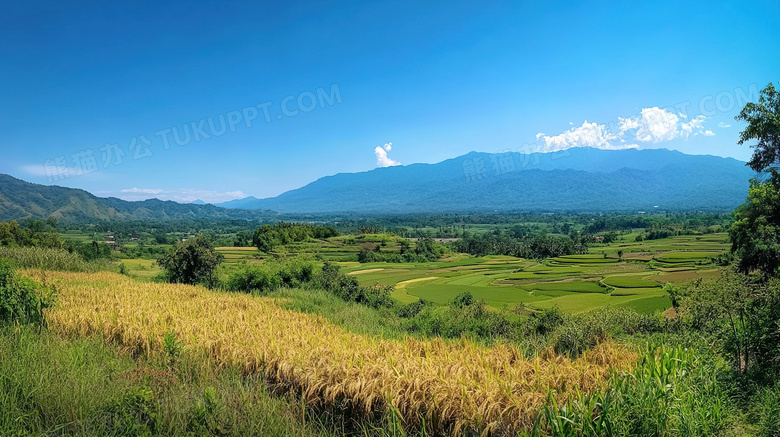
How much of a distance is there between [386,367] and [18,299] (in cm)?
705

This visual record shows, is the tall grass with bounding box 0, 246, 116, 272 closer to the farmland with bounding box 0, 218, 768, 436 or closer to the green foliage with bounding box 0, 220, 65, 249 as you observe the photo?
the farmland with bounding box 0, 218, 768, 436

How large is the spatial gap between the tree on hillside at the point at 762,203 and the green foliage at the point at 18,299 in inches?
640

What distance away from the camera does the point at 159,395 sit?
14.6 ft

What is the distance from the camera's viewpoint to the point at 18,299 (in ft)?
22.7

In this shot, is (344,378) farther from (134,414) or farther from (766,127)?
(766,127)

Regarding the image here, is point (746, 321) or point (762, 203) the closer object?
point (746, 321)

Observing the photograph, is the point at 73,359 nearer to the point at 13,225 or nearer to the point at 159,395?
the point at 159,395

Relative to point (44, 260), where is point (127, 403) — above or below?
below

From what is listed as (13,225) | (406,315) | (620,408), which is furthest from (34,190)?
(620,408)

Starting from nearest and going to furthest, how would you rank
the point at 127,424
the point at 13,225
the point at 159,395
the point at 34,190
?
the point at 127,424 < the point at 159,395 < the point at 13,225 < the point at 34,190

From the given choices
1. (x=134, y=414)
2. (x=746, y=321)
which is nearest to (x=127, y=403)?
(x=134, y=414)

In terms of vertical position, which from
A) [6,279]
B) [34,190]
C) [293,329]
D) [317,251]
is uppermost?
[34,190]

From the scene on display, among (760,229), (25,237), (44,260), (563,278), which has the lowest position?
(563,278)

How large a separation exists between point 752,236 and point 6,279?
69.5 ft
